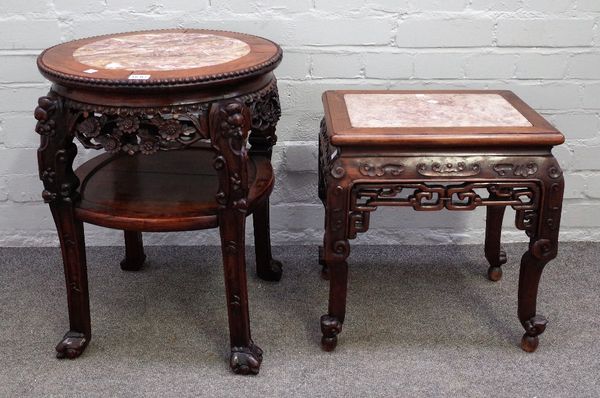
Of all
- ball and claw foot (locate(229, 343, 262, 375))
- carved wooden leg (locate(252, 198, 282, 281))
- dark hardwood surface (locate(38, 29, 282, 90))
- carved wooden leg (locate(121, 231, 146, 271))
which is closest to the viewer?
dark hardwood surface (locate(38, 29, 282, 90))

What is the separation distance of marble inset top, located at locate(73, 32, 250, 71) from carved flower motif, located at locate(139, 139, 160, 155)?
5.5 inches

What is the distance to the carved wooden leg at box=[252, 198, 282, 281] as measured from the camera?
5.64ft

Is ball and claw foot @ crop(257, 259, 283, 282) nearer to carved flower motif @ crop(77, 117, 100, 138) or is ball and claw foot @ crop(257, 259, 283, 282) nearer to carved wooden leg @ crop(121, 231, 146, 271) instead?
carved wooden leg @ crop(121, 231, 146, 271)

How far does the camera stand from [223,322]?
1.62 meters

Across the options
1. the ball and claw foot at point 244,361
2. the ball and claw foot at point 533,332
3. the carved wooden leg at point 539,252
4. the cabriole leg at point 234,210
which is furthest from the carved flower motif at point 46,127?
the ball and claw foot at point 533,332

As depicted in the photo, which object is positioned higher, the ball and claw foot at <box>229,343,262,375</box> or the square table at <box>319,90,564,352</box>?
the square table at <box>319,90,564,352</box>

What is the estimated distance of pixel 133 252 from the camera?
185cm

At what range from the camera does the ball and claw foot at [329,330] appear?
4.82ft

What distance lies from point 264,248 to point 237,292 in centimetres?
37

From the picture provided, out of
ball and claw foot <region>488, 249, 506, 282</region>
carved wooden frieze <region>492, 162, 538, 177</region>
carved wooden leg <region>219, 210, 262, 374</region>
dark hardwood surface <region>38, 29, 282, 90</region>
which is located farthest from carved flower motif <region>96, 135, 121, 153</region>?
ball and claw foot <region>488, 249, 506, 282</region>

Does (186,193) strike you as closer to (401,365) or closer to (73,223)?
(73,223)

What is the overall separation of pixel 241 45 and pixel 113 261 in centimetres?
81

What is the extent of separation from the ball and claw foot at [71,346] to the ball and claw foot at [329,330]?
0.55 m

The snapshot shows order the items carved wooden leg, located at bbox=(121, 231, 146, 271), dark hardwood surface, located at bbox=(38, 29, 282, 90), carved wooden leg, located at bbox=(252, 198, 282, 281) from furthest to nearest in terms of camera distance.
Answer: carved wooden leg, located at bbox=(121, 231, 146, 271)
carved wooden leg, located at bbox=(252, 198, 282, 281)
dark hardwood surface, located at bbox=(38, 29, 282, 90)
